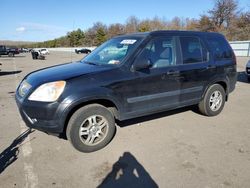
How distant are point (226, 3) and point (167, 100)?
178ft

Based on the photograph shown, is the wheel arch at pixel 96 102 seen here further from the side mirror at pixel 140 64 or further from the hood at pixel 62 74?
the side mirror at pixel 140 64

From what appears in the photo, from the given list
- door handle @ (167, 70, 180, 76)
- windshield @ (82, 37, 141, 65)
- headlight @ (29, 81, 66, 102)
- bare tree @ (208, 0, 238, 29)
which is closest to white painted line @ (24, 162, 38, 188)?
headlight @ (29, 81, 66, 102)

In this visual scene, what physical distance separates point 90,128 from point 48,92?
0.89 meters

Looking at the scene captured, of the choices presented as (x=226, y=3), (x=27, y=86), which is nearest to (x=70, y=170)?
(x=27, y=86)

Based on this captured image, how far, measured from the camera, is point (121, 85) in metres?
4.11

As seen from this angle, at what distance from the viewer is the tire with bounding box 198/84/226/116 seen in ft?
18.2

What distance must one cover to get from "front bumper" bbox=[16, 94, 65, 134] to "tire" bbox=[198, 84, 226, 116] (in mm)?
3309

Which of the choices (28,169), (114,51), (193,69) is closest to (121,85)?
(114,51)

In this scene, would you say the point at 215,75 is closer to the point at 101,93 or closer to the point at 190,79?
the point at 190,79

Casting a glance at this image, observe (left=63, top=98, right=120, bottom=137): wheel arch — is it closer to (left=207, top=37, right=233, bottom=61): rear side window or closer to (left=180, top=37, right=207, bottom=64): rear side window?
(left=180, top=37, right=207, bottom=64): rear side window

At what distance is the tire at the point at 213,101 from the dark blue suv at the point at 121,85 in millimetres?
23

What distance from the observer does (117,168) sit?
3502mm

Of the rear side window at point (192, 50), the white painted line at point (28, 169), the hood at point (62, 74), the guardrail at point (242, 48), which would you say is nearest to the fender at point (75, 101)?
the hood at point (62, 74)

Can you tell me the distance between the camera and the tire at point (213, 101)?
218 inches
